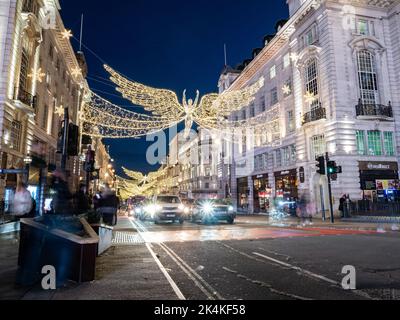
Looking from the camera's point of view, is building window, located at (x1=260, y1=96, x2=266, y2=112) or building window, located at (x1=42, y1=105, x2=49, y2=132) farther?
building window, located at (x1=260, y1=96, x2=266, y2=112)

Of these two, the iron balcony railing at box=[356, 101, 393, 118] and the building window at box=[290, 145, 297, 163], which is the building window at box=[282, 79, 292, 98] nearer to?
the building window at box=[290, 145, 297, 163]

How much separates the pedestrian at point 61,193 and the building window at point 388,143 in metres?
27.4

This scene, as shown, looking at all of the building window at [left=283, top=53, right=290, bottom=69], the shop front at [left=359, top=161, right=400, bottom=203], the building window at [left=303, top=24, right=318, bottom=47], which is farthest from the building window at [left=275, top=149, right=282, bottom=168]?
the building window at [left=303, top=24, right=318, bottom=47]

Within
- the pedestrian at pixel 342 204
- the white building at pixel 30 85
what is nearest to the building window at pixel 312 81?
the pedestrian at pixel 342 204

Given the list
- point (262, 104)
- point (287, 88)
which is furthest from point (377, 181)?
point (262, 104)

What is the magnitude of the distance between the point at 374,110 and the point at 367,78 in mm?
3118

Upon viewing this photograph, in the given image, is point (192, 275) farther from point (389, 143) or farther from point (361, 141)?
point (389, 143)

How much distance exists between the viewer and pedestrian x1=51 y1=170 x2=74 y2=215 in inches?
259

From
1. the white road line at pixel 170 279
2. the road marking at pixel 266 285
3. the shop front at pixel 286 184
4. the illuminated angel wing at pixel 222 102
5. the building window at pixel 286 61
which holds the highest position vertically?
the building window at pixel 286 61

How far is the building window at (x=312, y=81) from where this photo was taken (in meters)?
29.5

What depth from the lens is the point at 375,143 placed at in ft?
90.8

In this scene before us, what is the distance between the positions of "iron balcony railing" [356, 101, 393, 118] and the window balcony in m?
2.73

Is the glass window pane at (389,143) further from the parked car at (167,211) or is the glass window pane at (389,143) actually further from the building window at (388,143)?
the parked car at (167,211)
